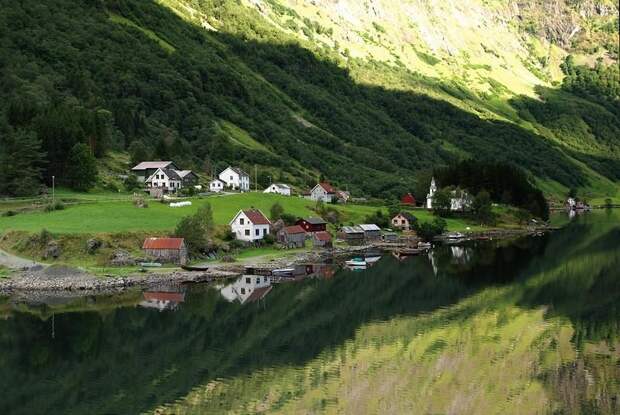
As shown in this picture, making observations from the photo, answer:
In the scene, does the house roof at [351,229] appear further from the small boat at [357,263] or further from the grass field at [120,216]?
the small boat at [357,263]

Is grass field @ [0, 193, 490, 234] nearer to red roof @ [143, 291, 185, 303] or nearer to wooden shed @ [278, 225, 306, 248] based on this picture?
wooden shed @ [278, 225, 306, 248]

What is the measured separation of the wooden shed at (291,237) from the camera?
12938 cm

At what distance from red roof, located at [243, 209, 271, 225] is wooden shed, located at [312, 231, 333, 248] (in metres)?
9.88

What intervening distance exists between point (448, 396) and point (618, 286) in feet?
198

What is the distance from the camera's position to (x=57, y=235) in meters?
103

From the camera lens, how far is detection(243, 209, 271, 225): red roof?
123 metres

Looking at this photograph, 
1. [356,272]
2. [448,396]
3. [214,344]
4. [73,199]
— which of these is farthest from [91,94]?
[448,396]

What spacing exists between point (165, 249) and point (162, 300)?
16.8 metres

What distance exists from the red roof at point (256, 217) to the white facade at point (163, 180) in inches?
1256

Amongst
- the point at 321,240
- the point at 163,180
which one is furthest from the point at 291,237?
the point at 163,180

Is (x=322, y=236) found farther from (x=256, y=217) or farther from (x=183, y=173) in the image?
(x=183, y=173)

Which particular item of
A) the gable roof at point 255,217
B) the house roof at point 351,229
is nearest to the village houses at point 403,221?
the house roof at point 351,229

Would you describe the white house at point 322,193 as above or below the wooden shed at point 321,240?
above

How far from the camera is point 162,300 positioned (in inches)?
3487
